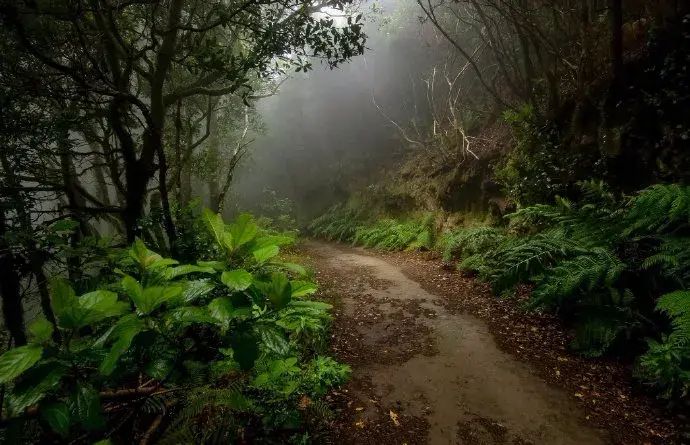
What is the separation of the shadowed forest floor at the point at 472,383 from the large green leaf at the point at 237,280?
7.95ft

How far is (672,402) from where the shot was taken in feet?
10.8

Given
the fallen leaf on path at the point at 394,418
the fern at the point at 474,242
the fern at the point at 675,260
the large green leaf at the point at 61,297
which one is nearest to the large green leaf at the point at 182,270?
the large green leaf at the point at 61,297

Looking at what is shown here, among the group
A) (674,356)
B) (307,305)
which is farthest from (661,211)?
(307,305)

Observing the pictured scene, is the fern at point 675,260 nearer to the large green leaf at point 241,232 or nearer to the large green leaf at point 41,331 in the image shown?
the large green leaf at point 241,232

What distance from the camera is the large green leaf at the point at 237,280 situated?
159cm

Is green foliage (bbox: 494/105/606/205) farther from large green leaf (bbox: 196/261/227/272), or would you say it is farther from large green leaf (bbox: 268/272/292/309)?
large green leaf (bbox: 196/261/227/272)

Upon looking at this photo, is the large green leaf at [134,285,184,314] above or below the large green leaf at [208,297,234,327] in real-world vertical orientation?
above

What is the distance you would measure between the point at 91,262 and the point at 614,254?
19.6 ft

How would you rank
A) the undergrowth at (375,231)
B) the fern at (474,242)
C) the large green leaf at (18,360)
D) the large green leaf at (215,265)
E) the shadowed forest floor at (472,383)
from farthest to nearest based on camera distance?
the undergrowth at (375,231)
the fern at (474,242)
the shadowed forest floor at (472,383)
the large green leaf at (215,265)
the large green leaf at (18,360)

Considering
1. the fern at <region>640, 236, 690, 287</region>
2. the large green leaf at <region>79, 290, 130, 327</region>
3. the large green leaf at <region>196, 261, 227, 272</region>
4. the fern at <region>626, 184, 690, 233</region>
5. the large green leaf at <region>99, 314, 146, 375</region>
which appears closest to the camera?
the large green leaf at <region>99, 314, 146, 375</region>

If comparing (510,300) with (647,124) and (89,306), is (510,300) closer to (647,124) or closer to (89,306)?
(647,124)

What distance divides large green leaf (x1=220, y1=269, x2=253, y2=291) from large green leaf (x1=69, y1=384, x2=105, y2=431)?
664mm

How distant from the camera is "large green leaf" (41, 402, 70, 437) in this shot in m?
1.26

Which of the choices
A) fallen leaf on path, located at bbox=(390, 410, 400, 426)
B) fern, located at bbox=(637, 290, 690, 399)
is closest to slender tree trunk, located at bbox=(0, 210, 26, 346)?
fallen leaf on path, located at bbox=(390, 410, 400, 426)
